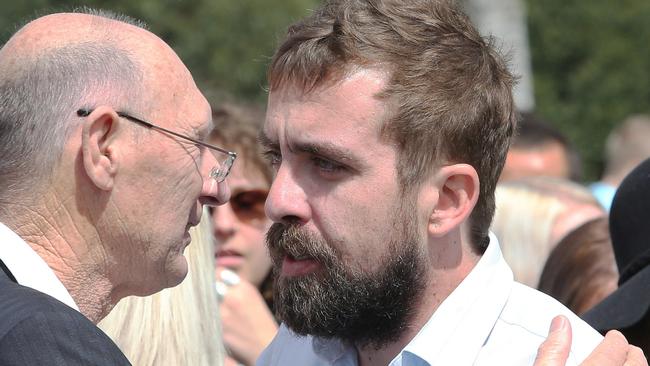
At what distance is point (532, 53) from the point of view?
778 inches

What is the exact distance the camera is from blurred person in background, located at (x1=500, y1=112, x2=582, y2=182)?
8047 mm

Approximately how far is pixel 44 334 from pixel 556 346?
42.5 inches

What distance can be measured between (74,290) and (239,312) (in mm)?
2091

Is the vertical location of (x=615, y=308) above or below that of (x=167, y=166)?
below

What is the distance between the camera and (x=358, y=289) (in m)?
2.83

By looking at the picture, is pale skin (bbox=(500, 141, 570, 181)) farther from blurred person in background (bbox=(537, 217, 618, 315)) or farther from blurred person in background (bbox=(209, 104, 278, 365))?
blurred person in background (bbox=(537, 217, 618, 315))

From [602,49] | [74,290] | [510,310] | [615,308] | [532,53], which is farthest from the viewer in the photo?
[532,53]

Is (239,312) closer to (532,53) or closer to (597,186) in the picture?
(597,186)

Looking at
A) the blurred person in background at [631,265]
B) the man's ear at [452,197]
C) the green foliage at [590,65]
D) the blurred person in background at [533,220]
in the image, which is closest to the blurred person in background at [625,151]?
the blurred person in background at [533,220]

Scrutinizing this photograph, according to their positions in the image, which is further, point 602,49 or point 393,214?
point 602,49

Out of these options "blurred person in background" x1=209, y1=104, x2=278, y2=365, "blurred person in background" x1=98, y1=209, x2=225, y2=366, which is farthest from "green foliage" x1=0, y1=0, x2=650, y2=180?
"blurred person in background" x1=98, y1=209, x2=225, y2=366

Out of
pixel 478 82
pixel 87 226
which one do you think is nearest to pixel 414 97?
pixel 478 82

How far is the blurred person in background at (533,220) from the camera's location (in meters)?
5.69

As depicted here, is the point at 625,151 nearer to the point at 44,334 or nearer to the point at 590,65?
the point at 44,334
